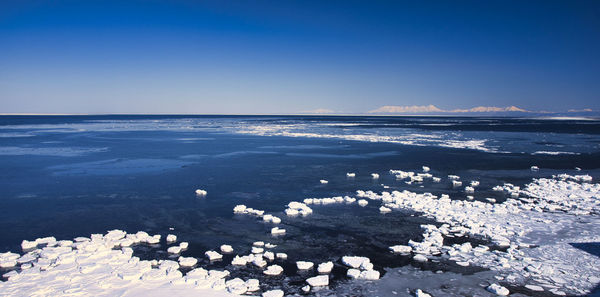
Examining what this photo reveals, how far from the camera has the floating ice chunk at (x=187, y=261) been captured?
6.83 m

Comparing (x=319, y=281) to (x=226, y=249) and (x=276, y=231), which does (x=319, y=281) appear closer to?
(x=226, y=249)

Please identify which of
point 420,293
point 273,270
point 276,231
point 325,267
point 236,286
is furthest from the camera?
point 276,231

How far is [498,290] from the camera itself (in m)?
5.84

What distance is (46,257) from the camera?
7047 mm

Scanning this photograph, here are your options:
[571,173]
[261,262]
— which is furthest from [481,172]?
[261,262]

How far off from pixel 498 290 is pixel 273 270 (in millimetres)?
3686

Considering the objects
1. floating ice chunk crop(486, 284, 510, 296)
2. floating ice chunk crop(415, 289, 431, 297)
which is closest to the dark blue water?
floating ice chunk crop(415, 289, 431, 297)

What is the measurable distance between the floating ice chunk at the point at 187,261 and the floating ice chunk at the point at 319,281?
2.22m

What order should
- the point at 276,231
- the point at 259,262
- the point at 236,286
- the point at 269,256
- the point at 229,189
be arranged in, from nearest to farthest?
the point at 236,286
the point at 259,262
the point at 269,256
the point at 276,231
the point at 229,189

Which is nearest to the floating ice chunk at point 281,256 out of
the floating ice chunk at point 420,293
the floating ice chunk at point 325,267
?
the floating ice chunk at point 325,267

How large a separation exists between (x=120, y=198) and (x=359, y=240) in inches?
311

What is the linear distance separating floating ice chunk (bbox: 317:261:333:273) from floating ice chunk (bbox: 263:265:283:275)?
2.30 feet

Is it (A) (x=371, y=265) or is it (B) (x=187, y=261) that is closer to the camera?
(A) (x=371, y=265)

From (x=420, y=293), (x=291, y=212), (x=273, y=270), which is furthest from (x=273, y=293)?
(x=291, y=212)
